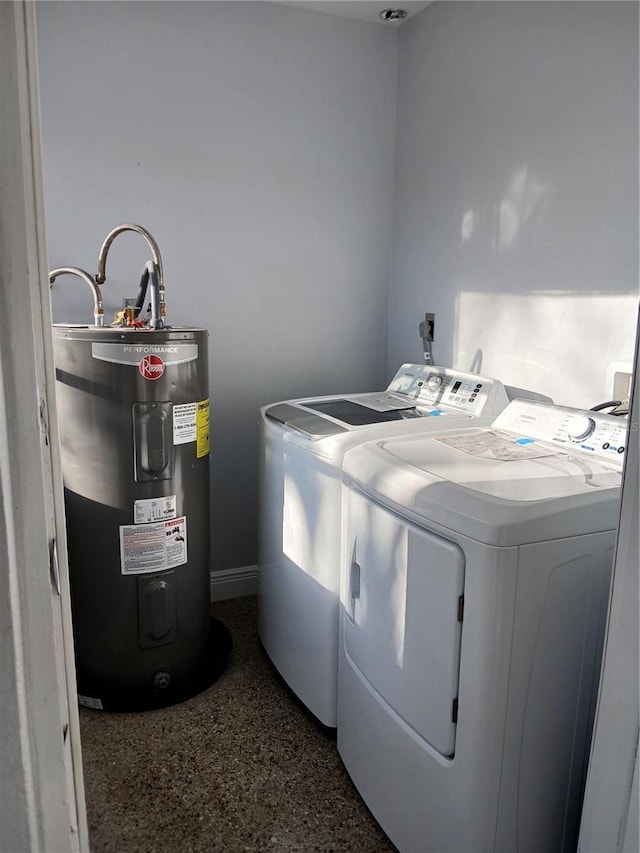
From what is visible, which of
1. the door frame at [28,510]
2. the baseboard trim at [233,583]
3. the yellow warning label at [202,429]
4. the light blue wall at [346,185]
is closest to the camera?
the door frame at [28,510]

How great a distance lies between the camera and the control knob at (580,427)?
1.58 metres

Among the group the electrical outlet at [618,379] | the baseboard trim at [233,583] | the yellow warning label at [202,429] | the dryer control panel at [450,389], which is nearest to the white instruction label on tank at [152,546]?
the yellow warning label at [202,429]

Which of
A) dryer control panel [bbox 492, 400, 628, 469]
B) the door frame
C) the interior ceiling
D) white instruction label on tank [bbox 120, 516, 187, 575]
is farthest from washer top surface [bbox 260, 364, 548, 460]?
the interior ceiling

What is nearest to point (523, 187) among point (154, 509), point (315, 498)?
point (315, 498)

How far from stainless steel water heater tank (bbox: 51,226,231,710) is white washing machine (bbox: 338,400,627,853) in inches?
27.1

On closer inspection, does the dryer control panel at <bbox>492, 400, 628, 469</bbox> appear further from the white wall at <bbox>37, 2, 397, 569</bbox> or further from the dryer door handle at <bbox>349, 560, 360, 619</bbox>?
the white wall at <bbox>37, 2, 397, 569</bbox>

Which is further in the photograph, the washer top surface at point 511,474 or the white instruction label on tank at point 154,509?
the white instruction label on tank at point 154,509

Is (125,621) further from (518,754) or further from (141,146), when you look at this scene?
(141,146)

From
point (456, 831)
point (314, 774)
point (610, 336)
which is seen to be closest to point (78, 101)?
point (610, 336)

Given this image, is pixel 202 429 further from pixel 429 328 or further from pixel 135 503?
pixel 429 328

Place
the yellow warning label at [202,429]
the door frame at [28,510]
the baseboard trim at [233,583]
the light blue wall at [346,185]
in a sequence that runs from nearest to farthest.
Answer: the door frame at [28,510]
the light blue wall at [346,185]
the yellow warning label at [202,429]
the baseboard trim at [233,583]

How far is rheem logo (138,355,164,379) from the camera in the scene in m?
1.85

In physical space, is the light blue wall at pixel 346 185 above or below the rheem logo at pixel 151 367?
above

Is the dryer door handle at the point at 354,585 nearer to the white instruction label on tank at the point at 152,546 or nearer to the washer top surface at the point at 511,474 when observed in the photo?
the washer top surface at the point at 511,474
